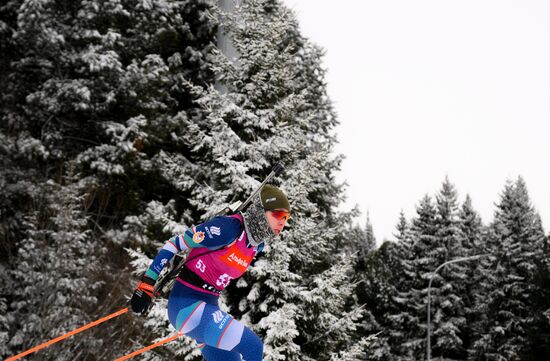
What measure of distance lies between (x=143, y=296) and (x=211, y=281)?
0.59m

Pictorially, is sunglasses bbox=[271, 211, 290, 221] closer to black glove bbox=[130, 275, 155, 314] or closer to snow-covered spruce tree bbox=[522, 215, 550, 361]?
black glove bbox=[130, 275, 155, 314]

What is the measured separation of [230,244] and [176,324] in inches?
31.5

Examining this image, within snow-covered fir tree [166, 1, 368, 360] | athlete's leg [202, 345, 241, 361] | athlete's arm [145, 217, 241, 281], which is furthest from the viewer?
snow-covered fir tree [166, 1, 368, 360]

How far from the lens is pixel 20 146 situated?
54.5ft

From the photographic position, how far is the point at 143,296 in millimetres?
4621

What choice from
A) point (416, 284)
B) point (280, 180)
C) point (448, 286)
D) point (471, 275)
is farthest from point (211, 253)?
point (471, 275)

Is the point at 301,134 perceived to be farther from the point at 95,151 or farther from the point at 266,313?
the point at 95,151

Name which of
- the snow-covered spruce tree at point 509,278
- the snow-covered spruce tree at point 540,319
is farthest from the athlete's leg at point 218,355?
the snow-covered spruce tree at point 509,278

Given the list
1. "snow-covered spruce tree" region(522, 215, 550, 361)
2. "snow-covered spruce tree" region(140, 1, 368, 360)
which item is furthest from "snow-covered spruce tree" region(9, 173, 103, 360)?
"snow-covered spruce tree" region(522, 215, 550, 361)

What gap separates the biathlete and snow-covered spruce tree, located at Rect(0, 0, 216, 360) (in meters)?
11.0

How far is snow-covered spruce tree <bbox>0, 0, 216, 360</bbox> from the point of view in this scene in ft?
54.1

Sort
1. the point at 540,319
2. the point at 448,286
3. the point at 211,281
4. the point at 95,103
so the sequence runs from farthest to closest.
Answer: the point at 448,286 < the point at 540,319 < the point at 95,103 < the point at 211,281

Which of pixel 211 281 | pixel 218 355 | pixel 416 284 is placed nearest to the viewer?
pixel 211 281

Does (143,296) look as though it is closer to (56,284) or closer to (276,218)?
(276,218)
